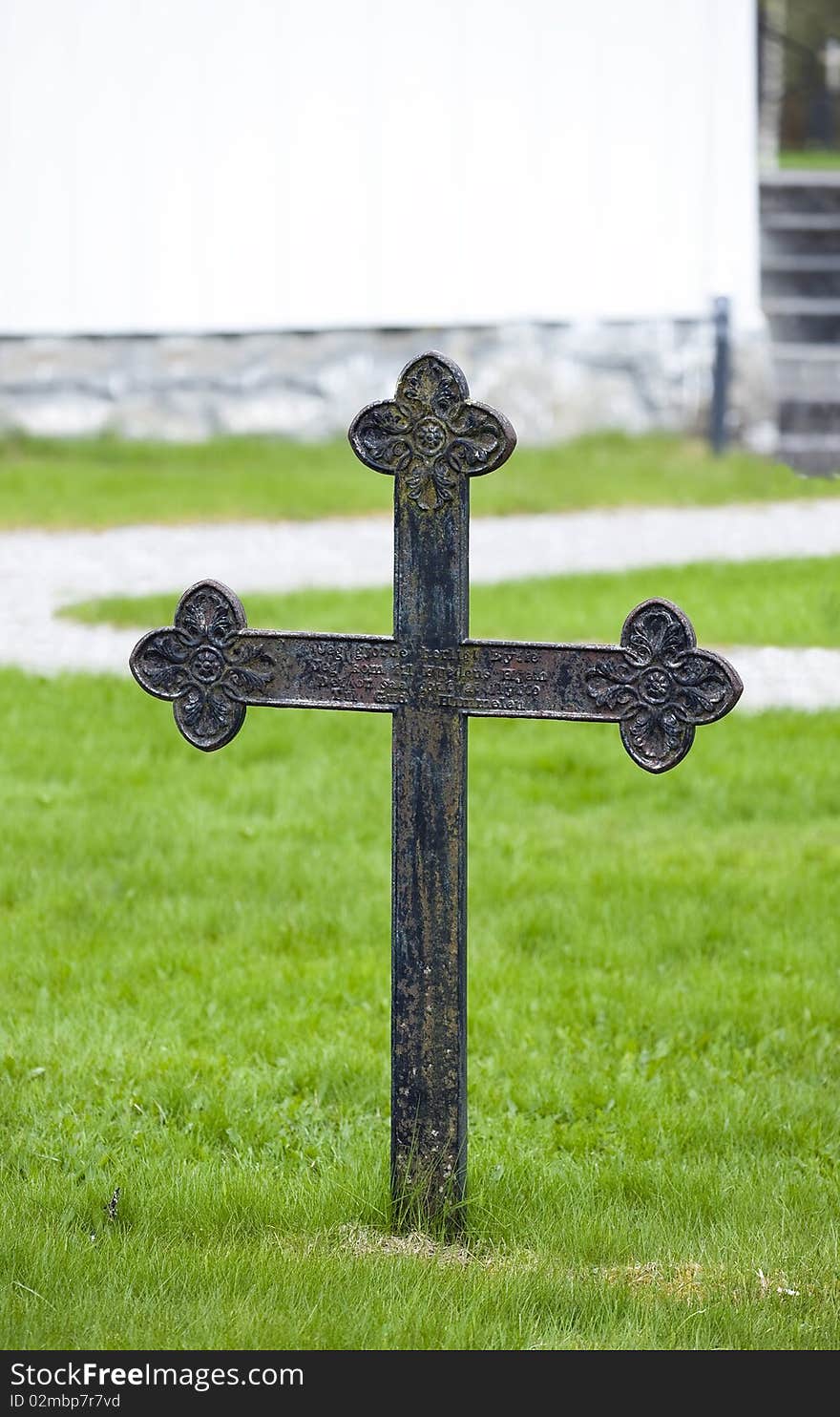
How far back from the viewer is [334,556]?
1088cm

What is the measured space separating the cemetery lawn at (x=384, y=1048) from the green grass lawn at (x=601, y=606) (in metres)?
1.24

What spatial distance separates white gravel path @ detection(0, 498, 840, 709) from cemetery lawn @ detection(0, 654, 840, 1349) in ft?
5.19

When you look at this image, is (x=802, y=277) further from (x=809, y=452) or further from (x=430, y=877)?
(x=430, y=877)

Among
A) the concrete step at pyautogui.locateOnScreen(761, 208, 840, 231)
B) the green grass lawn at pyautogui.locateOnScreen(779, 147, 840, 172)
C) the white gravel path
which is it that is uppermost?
the green grass lawn at pyautogui.locateOnScreen(779, 147, 840, 172)

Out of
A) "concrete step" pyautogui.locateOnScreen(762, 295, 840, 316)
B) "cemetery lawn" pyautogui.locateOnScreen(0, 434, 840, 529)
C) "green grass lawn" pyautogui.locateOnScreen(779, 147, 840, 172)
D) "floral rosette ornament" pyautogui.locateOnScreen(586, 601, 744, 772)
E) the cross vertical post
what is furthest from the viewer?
"green grass lawn" pyautogui.locateOnScreen(779, 147, 840, 172)

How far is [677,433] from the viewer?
13445 millimetres

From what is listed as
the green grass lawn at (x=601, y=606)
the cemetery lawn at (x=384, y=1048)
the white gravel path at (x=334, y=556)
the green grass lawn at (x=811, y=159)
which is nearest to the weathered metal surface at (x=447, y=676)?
the cemetery lawn at (x=384, y=1048)

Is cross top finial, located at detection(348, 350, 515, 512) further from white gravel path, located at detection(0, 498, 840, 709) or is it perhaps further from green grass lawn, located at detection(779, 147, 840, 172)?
green grass lawn, located at detection(779, 147, 840, 172)

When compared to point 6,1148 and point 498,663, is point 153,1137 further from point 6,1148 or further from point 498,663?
point 498,663

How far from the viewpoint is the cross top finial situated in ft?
10.6

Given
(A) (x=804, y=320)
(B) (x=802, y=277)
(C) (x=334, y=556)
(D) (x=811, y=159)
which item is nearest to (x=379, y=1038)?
(C) (x=334, y=556)

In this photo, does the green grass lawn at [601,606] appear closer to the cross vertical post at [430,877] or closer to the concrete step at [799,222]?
the cross vertical post at [430,877]

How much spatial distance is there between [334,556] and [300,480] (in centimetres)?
218

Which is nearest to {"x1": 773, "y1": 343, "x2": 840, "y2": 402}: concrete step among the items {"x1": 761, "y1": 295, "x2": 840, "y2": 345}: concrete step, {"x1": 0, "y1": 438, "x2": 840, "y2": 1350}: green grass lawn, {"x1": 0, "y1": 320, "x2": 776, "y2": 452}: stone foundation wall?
{"x1": 0, "y1": 320, "x2": 776, "y2": 452}: stone foundation wall
